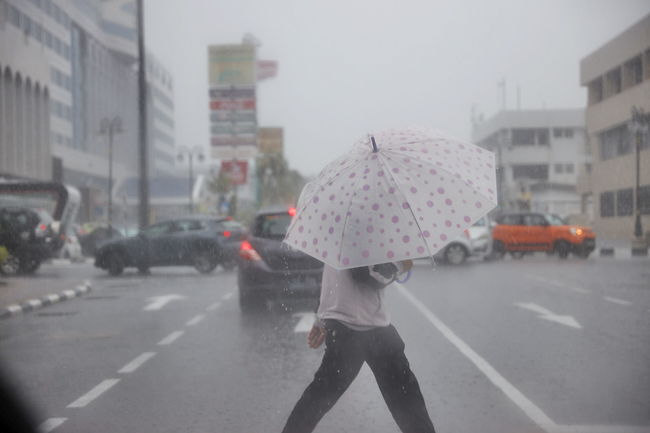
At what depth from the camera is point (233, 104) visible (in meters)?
42.2

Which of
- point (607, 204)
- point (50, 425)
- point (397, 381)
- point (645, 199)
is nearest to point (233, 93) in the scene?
point (645, 199)

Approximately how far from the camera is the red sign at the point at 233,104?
42156 millimetres

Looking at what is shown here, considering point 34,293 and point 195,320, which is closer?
point 195,320

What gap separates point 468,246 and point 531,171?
57.3 m

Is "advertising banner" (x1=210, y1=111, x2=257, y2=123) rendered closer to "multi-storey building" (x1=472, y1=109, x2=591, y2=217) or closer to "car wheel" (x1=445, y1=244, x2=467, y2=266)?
"car wheel" (x1=445, y1=244, x2=467, y2=266)

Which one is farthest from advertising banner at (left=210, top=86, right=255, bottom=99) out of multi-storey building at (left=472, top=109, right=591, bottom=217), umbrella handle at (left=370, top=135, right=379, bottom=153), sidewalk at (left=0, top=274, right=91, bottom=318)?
umbrella handle at (left=370, top=135, right=379, bottom=153)

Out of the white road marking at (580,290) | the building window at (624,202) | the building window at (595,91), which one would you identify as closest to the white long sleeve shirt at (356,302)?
the white road marking at (580,290)

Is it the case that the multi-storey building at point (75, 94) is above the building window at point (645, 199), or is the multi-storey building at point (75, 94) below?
above

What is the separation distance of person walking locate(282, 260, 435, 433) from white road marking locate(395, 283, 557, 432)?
1.76 m

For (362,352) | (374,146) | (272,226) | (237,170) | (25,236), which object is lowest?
(362,352)

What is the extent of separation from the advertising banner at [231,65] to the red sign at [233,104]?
→ 2025 mm

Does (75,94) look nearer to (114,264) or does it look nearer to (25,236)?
(25,236)

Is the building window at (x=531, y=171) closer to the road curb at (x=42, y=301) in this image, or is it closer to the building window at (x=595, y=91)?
the building window at (x=595, y=91)

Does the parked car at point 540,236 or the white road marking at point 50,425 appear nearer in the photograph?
the white road marking at point 50,425
